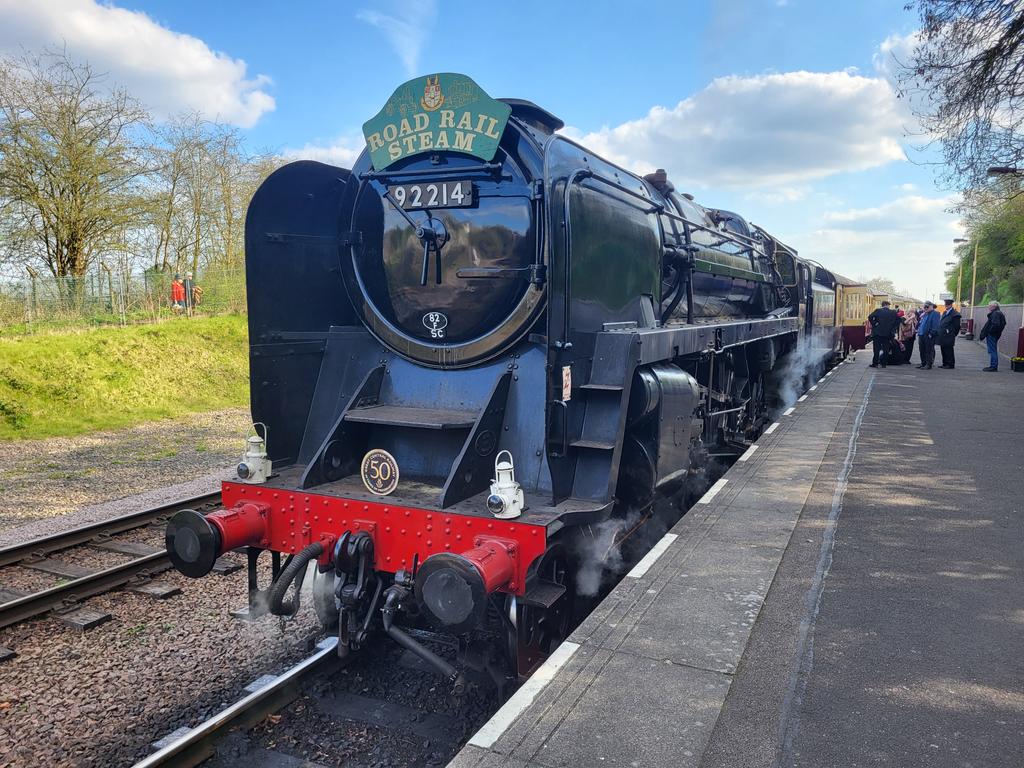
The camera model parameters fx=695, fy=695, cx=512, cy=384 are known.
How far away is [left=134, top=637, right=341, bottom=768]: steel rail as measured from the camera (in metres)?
3.00

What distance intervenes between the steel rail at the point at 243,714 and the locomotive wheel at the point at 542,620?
1.15 m

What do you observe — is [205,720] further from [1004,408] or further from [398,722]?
[1004,408]

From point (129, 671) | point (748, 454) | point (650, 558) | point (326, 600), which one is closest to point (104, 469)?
point (129, 671)

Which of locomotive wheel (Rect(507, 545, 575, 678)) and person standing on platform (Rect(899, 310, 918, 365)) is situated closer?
locomotive wheel (Rect(507, 545, 575, 678))

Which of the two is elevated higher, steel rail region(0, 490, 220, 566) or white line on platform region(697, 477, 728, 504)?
white line on platform region(697, 477, 728, 504)

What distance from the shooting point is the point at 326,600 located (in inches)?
159

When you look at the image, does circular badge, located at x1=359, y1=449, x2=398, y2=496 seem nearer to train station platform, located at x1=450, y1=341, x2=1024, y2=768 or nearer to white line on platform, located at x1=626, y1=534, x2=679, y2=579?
train station platform, located at x1=450, y1=341, x2=1024, y2=768

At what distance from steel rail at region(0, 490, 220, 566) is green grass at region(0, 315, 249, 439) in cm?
560

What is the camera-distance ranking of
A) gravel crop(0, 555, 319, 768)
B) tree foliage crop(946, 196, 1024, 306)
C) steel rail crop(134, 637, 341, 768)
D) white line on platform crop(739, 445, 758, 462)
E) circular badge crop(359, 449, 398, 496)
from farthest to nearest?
1. tree foliage crop(946, 196, 1024, 306)
2. white line on platform crop(739, 445, 758, 462)
3. circular badge crop(359, 449, 398, 496)
4. gravel crop(0, 555, 319, 768)
5. steel rail crop(134, 637, 341, 768)

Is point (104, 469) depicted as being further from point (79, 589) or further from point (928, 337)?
point (928, 337)

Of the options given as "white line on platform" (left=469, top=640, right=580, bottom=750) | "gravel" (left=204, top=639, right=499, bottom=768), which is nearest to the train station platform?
Answer: "white line on platform" (left=469, top=640, right=580, bottom=750)

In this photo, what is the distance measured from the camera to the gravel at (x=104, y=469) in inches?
269

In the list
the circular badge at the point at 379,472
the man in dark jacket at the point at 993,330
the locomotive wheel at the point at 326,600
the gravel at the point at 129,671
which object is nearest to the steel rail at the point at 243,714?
the locomotive wheel at the point at 326,600

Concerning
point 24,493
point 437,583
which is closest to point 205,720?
point 437,583
